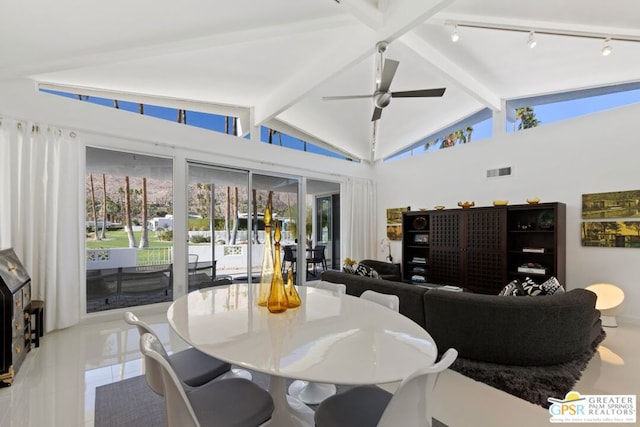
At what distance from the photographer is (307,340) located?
1247mm

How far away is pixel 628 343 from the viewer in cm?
307

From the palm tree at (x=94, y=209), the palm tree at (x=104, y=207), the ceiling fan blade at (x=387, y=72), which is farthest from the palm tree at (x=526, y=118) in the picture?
the palm tree at (x=94, y=209)

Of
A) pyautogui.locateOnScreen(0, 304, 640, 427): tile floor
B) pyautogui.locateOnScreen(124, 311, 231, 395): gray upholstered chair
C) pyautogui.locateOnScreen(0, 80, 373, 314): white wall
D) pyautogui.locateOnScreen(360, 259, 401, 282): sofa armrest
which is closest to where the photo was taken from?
pyautogui.locateOnScreen(124, 311, 231, 395): gray upholstered chair

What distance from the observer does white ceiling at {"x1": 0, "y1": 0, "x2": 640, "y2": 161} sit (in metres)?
2.65

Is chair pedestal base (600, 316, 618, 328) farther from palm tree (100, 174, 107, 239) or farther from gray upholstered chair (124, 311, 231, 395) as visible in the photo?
palm tree (100, 174, 107, 239)

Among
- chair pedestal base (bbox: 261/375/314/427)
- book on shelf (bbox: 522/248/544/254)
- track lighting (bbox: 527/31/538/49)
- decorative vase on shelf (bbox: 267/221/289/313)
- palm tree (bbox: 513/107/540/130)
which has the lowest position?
chair pedestal base (bbox: 261/375/314/427)

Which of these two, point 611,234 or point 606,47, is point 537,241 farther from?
point 606,47

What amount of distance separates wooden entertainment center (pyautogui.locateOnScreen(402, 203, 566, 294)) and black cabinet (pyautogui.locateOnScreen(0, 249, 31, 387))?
17.2ft

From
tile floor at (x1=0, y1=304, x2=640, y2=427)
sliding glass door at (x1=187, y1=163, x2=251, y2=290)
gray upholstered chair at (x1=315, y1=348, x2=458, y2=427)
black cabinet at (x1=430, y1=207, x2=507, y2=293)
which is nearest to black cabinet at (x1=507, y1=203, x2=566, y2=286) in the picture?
black cabinet at (x1=430, y1=207, x2=507, y2=293)

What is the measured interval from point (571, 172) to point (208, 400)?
17.1 feet

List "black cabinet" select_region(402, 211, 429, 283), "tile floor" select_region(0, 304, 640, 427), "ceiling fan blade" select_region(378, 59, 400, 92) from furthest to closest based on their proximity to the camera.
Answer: "black cabinet" select_region(402, 211, 429, 283)
"ceiling fan blade" select_region(378, 59, 400, 92)
"tile floor" select_region(0, 304, 640, 427)

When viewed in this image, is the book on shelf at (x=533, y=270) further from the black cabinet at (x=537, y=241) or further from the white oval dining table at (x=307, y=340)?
the white oval dining table at (x=307, y=340)

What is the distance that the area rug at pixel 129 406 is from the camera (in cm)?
186

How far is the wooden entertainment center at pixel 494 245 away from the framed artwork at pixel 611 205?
27cm
